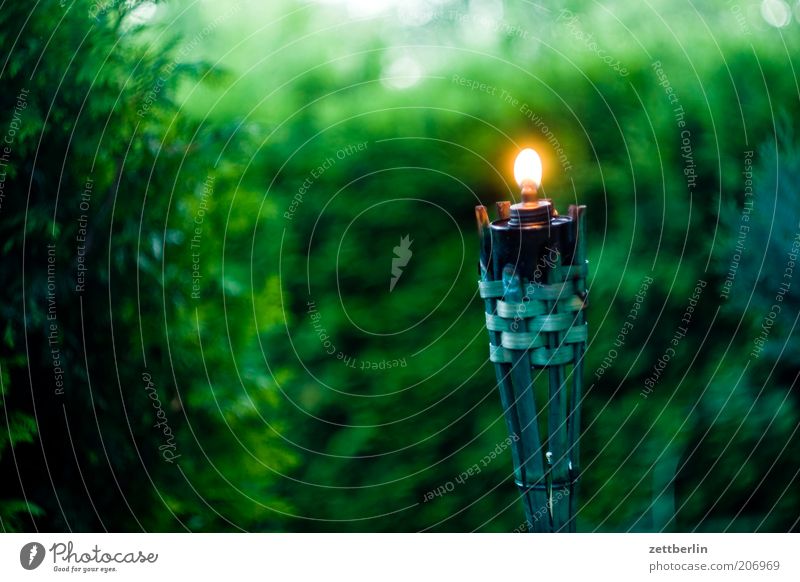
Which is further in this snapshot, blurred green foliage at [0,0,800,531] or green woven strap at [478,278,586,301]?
blurred green foliage at [0,0,800,531]

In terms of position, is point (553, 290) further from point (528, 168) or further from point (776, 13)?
point (776, 13)

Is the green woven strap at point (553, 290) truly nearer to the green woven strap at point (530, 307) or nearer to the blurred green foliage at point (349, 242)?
the green woven strap at point (530, 307)

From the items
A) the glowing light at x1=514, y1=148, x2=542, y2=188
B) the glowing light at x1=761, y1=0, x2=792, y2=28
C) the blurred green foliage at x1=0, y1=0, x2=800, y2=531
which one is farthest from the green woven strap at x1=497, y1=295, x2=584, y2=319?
the glowing light at x1=761, y1=0, x2=792, y2=28

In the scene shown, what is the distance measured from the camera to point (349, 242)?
1.04 metres

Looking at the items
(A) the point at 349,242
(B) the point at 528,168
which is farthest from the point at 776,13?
(A) the point at 349,242

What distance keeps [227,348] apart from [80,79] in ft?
1.22

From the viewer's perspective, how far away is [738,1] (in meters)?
1.04

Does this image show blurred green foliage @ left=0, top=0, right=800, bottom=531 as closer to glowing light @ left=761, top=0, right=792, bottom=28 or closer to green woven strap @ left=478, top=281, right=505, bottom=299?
glowing light @ left=761, top=0, right=792, bottom=28

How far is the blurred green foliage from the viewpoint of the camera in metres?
1.02

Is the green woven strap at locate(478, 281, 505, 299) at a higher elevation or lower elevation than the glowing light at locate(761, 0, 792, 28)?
lower

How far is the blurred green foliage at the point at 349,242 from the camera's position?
1022mm

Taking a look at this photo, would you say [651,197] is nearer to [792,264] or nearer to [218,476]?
[792,264]

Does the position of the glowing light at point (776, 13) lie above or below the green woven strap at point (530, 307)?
above

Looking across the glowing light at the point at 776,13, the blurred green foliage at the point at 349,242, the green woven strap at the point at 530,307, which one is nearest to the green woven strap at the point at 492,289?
the green woven strap at the point at 530,307
